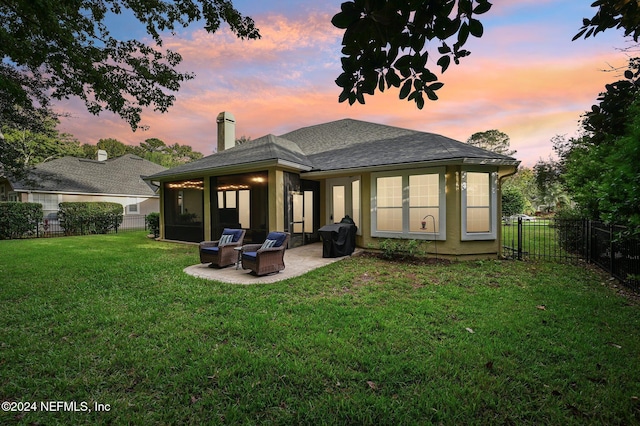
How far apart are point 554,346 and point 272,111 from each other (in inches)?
481

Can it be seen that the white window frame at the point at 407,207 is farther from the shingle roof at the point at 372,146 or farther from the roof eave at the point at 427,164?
the shingle roof at the point at 372,146

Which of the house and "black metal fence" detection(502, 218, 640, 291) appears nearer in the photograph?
"black metal fence" detection(502, 218, 640, 291)

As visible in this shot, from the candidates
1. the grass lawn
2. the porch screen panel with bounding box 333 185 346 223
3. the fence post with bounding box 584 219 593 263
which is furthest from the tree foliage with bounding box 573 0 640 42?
the porch screen panel with bounding box 333 185 346 223

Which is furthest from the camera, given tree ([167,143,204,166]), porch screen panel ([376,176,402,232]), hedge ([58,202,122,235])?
tree ([167,143,204,166])

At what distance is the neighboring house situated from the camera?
1680cm

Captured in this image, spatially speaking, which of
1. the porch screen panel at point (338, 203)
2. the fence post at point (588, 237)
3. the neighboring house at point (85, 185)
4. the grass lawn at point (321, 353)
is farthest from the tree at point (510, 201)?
the neighboring house at point (85, 185)

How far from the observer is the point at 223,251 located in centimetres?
684

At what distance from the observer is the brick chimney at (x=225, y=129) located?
14672 millimetres

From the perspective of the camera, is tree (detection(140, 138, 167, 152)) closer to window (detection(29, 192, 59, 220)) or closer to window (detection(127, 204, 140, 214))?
window (detection(127, 204, 140, 214))

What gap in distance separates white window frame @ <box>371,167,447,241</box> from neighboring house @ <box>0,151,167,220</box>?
49.8 ft

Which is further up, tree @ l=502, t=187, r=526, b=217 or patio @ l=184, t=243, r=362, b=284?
tree @ l=502, t=187, r=526, b=217

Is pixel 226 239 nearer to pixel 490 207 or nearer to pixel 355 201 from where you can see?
pixel 355 201

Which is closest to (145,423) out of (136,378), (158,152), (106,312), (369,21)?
(136,378)

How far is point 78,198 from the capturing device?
1850 cm
